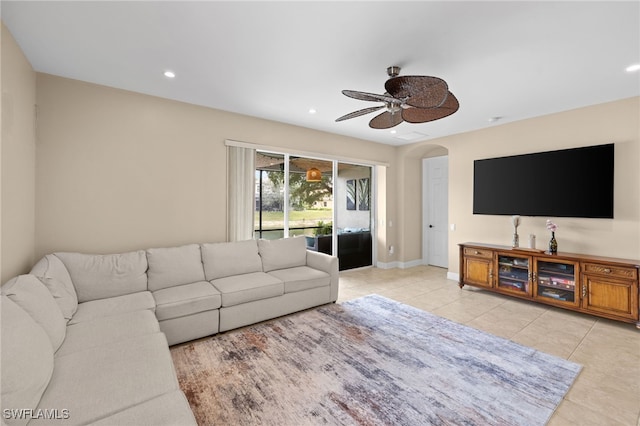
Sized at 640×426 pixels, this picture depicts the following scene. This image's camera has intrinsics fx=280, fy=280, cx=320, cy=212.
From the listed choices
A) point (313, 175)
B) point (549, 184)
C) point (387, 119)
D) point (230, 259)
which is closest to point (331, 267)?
point (230, 259)

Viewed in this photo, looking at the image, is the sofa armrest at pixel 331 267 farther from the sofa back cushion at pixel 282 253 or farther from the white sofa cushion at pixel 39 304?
the white sofa cushion at pixel 39 304

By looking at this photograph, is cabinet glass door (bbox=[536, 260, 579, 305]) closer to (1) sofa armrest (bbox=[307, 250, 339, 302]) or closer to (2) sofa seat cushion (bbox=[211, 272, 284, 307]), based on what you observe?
(1) sofa armrest (bbox=[307, 250, 339, 302])

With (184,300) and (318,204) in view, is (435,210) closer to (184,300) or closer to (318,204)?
(318,204)

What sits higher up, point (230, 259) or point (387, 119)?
point (387, 119)

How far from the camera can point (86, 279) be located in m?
2.71

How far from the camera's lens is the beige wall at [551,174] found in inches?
136

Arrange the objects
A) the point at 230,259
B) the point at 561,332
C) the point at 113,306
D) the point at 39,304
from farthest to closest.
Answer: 1. the point at 230,259
2. the point at 561,332
3. the point at 113,306
4. the point at 39,304

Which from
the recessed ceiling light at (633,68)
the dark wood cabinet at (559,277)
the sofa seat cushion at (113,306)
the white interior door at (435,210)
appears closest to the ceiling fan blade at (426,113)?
the recessed ceiling light at (633,68)

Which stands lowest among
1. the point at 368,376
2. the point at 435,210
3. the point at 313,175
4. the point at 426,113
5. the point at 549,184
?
the point at 368,376

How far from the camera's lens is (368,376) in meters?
2.27

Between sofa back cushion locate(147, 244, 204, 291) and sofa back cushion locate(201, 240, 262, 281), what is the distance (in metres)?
0.10

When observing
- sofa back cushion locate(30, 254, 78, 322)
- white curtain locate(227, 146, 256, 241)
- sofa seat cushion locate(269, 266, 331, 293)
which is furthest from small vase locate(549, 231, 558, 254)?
sofa back cushion locate(30, 254, 78, 322)

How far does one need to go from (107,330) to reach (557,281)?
4931mm

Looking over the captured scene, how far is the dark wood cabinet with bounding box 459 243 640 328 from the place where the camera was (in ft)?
10.4
